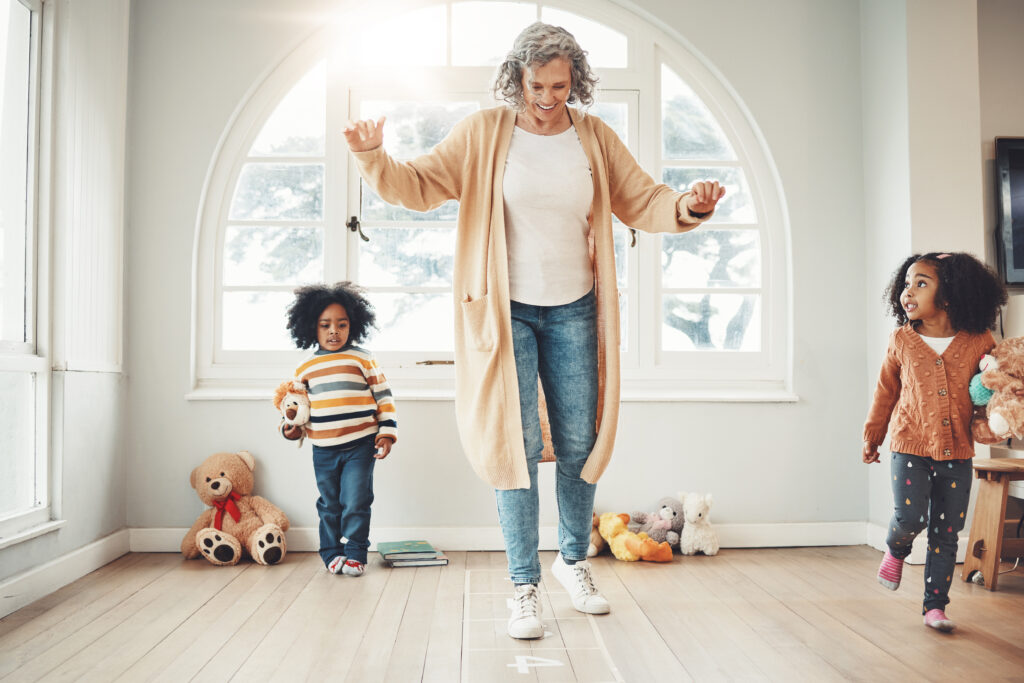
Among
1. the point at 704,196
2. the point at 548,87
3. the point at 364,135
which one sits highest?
the point at 548,87

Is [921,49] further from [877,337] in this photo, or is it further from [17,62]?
[17,62]

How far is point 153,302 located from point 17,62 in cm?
93

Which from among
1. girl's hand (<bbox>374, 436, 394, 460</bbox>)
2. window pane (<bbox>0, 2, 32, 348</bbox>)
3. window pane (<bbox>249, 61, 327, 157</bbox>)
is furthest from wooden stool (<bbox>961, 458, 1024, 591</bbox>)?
window pane (<bbox>0, 2, 32, 348</bbox>)

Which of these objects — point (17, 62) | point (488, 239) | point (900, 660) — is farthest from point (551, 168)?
point (17, 62)

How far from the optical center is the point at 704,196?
73.7 inches

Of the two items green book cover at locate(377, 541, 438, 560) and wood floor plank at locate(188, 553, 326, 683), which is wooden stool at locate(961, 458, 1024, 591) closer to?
green book cover at locate(377, 541, 438, 560)

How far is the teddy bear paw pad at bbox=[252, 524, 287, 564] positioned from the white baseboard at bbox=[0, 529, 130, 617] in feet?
1.64

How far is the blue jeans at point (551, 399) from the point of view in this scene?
196 centimetres

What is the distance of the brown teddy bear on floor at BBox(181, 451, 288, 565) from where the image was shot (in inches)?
108

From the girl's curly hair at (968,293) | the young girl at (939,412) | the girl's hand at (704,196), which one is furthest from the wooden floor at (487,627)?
the girl's hand at (704,196)

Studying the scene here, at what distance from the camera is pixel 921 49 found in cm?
286

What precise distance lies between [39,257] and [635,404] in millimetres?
2065

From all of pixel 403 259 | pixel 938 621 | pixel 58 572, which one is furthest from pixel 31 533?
pixel 938 621

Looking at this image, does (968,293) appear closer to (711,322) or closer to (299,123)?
(711,322)
